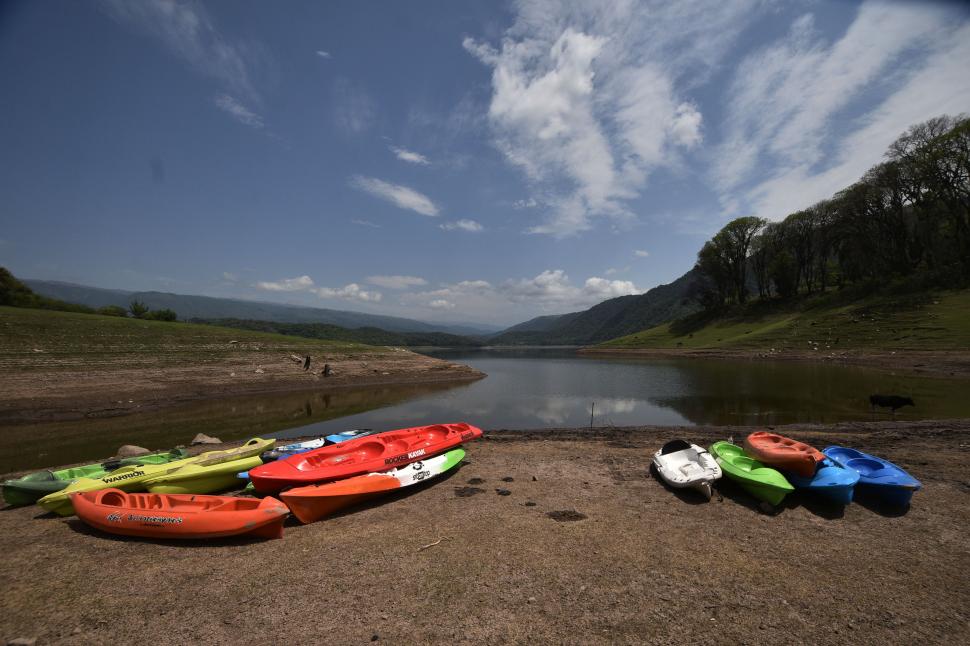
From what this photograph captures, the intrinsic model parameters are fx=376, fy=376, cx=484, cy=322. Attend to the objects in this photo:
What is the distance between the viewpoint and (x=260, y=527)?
23.6ft

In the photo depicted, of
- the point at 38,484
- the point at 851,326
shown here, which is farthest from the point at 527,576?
the point at 851,326

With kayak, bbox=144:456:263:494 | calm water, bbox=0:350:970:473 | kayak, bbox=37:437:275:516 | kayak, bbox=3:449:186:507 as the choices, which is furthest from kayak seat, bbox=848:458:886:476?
kayak, bbox=3:449:186:507

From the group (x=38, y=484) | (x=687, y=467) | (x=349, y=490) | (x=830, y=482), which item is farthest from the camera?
(x=687, y=467)

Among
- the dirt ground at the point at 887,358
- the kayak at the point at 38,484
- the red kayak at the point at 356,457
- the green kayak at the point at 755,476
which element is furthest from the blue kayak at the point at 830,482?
the dirt ground at the point at 887,358

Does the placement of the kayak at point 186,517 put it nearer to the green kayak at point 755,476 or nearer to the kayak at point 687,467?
the kayak at point 687,467

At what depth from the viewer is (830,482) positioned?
833cm

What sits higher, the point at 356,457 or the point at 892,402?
the point at 892,402

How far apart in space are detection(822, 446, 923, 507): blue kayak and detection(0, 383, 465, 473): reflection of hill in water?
23.2 m

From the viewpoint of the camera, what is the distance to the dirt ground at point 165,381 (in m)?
22.7

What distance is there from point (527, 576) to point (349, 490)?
4711 mm

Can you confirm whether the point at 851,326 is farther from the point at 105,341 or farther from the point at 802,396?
the point at 105,341

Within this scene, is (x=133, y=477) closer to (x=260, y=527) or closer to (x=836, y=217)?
(x=260, y=527)

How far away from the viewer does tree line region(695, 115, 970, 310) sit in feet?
157

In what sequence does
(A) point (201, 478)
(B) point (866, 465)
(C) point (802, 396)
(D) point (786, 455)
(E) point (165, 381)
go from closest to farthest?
1. (D) point (786, 455)
2. (B) point (866, 465)
3. (A) point (201, 478)
4. (C) point (802, 396)
5. (E) point (165, 381)
